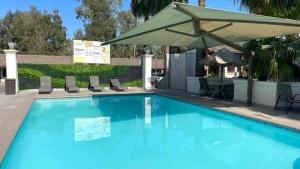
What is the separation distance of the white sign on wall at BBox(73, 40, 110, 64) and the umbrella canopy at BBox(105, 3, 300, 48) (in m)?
9.30

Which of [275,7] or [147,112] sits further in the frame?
[147,112]

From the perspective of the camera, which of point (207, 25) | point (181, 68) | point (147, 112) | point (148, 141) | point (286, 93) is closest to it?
point (148, 141)

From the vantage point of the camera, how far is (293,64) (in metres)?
12.2

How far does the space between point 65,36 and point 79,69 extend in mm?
31108

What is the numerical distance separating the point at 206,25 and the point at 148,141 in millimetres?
5310

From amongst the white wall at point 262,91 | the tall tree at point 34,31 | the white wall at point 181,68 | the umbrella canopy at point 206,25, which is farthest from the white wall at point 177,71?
the tall tree at point 34,31

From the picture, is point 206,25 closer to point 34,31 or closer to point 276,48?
point 276,48

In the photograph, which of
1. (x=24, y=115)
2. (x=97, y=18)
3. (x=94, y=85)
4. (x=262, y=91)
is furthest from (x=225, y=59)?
(x=97, y=18)

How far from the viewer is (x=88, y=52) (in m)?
23.0

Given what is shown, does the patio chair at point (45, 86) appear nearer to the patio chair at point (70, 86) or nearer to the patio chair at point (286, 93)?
the patio chair at point (70, 86)

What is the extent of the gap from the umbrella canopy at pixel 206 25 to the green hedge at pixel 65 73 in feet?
27.5

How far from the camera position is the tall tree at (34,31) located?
4706cm

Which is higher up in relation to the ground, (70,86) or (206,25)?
(206,25)

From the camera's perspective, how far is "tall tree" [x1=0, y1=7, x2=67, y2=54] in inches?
1853
